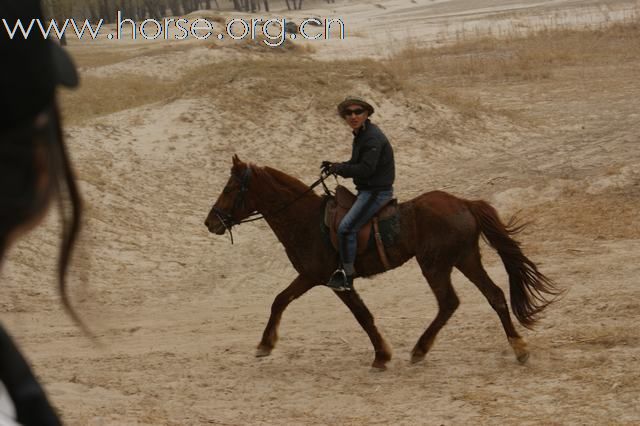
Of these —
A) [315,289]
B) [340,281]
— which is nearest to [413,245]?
[340,281]

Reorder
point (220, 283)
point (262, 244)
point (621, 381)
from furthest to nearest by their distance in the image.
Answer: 1. point (262, 244)
2. point (220, 283)
3. point (621, 381)

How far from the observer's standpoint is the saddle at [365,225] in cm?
945

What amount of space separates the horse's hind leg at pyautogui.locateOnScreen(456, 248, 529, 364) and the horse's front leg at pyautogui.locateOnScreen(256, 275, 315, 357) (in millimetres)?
1570

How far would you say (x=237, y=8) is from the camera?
310 ft

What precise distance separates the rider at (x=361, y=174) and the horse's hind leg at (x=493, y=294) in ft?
3.36

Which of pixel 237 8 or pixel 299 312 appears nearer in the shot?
pixel 299 312

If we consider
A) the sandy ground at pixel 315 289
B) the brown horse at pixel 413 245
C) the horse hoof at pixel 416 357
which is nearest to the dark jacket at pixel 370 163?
the brown horse at pixel 413 245

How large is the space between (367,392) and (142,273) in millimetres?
6522

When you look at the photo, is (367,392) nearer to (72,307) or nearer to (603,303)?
(603,303)

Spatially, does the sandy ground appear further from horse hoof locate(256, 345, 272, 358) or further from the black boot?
the black boot

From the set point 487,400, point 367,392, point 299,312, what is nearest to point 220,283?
point 299,312

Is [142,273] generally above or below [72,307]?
below

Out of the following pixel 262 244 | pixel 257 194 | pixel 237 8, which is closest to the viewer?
pixel 257 194

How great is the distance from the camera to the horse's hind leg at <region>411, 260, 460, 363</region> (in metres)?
9.50
